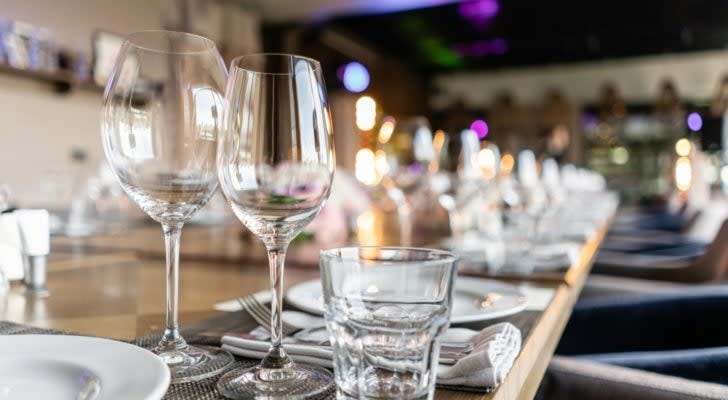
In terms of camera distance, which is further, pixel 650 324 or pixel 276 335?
pixel 650 324

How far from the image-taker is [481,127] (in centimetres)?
1079

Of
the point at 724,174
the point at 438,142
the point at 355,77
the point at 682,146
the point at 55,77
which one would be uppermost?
the point at 355,77

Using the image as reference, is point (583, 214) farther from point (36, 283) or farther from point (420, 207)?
point (36, 283)

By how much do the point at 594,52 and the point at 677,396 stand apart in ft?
31.6

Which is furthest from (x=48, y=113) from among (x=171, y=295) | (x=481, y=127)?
(x=481, y=127)

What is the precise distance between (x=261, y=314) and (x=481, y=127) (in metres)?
10.5

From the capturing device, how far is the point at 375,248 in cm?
46

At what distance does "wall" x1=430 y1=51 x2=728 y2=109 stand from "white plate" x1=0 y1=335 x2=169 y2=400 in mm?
10585

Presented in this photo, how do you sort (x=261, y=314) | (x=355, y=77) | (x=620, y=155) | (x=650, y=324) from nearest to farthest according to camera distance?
(x=261, y=314), (x=650, y=324), (x=355, y=77), (x=620, y=155)

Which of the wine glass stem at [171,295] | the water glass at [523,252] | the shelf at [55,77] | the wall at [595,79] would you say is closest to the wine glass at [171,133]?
the wine glass stem at [171,295]

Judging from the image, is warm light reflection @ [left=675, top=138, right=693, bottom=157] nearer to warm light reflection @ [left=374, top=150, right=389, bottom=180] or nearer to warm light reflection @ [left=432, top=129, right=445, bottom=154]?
warm light reflection @ [left=432, top=129, right=445, bottom=154]

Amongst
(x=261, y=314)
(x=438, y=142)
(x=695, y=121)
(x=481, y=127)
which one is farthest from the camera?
(x=481, y=127)

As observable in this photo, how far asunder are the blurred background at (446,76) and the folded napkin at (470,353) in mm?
939

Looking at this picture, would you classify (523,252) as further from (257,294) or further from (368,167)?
(368,167)
